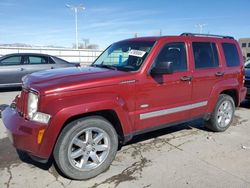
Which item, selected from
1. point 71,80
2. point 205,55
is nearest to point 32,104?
point 71,80

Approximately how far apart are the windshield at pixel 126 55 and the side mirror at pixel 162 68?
0.24 m

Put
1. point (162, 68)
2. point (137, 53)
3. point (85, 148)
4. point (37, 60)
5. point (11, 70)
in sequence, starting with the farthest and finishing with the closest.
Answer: point (37, 60)
point (11, 70)
point (137, 53)
point (162, 68)
point (85, 148)

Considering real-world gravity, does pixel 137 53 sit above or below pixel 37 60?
above

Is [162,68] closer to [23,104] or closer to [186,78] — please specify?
[186,78]

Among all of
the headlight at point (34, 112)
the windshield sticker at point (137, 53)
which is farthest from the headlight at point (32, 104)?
the windshield sticker at point (137, 53)

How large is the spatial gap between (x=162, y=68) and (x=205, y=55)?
153 centimetres

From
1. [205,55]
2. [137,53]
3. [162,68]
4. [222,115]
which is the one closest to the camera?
[162,68]

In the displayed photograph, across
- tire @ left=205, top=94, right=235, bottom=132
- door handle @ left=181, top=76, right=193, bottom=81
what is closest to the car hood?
door handle @ left=181, top=76, right=193, bottom=81

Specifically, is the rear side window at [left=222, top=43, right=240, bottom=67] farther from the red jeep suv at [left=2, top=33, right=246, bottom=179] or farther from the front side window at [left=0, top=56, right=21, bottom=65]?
the front side window at [left=0, top=56, right=21, bottom=65]

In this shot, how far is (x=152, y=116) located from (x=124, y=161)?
83 cm

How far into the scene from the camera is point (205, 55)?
5.06 m

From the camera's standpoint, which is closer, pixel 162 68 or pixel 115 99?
pixel 115 99

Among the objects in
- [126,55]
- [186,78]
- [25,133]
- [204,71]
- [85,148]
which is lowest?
[85,148]

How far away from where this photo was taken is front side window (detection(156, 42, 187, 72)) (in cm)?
435
